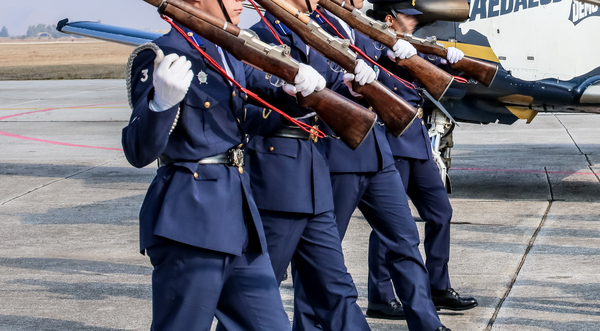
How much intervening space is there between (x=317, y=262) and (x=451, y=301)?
1.61m

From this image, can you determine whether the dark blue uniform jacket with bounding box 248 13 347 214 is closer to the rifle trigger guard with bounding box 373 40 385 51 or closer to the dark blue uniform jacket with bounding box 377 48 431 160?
the dark blue uniform jacket with bounding box 377 48 431 160

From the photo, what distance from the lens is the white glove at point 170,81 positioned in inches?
91.5

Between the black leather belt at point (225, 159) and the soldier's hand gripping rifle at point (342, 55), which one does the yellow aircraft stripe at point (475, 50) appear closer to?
the soldier's hand gripping rifle at point (342, 55)

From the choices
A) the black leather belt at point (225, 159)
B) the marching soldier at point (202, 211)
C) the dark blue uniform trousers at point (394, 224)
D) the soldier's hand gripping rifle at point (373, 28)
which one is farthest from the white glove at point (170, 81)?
the soldier's hand gripping rifle at point (373, 28)

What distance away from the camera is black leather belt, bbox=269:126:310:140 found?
354 centimetres

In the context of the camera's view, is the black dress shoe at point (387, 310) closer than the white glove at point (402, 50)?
No

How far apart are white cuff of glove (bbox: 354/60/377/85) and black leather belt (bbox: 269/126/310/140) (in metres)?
0.35

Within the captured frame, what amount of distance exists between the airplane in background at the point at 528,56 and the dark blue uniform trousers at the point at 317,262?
201 inches

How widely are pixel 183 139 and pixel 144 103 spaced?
28cm

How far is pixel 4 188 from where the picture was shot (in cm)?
934

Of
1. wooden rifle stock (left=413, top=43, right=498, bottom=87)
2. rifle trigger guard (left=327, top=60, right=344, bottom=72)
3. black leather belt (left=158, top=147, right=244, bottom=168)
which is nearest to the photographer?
black leather belt (left=158, top=147, right=244, bottom=168)

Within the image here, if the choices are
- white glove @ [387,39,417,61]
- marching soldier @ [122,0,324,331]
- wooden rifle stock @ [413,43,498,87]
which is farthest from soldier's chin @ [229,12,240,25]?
wooden rifle stock @ [413,43,498,87]

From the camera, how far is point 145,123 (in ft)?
7.83

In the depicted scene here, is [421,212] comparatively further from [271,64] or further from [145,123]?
[145,123]
